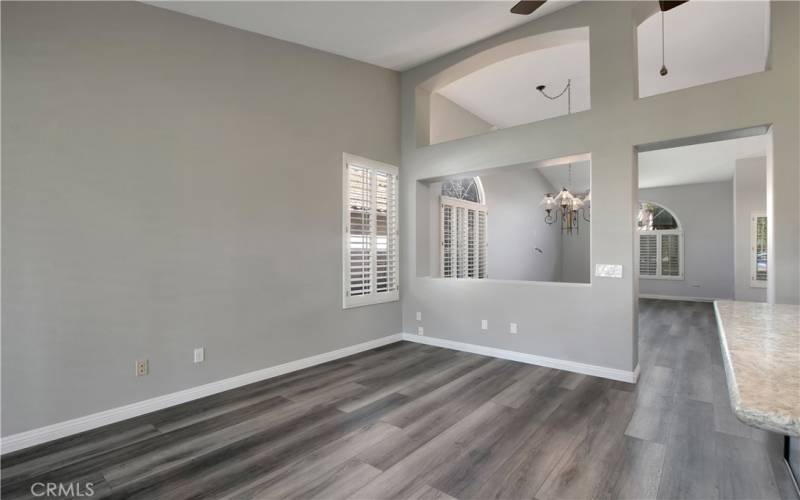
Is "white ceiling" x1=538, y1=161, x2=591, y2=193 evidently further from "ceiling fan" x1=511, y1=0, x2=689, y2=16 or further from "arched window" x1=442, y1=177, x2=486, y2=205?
"ceiling fan" x1=511, y1=0, x2=689, y2=16

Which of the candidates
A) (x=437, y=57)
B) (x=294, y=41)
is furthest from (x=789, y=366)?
(x=437, y=57)

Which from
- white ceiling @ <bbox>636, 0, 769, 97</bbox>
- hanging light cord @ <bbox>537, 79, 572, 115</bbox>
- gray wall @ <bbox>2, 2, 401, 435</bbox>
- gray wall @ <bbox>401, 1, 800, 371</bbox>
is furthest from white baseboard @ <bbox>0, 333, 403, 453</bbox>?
white ceiling @ <bbox>636, 0, 769, 97</bbox>

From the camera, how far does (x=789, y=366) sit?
32.9 inches

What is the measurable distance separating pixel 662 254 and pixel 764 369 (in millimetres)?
11718

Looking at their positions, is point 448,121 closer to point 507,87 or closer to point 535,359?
point 507,87

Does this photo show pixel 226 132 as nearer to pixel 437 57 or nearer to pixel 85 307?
pixel 85 307

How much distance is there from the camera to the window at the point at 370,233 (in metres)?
4.69

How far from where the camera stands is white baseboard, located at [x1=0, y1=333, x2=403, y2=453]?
2.60 meters

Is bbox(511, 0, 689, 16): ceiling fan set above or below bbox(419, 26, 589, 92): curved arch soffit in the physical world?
below

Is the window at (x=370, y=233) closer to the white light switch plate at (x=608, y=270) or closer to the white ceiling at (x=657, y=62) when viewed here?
the white ceiling at (x=657, y=62)

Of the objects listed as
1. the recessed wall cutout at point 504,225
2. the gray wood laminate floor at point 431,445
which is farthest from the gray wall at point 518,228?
the gray wood laminate floor at point 431,445

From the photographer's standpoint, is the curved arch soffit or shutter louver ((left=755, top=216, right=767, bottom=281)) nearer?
the curved arch soffit

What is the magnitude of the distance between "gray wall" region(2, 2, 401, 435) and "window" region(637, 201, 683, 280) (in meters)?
10.0

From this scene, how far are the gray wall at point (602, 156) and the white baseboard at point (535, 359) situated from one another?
6cm
